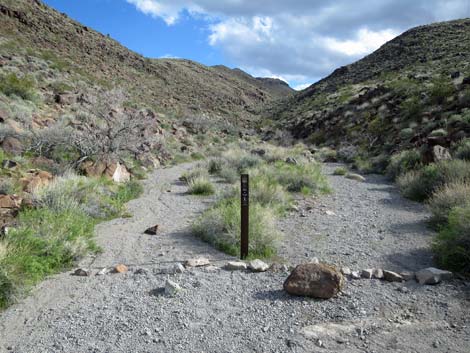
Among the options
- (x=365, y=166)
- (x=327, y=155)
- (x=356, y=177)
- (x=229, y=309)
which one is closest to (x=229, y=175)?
Answer: (x=356, y=177)

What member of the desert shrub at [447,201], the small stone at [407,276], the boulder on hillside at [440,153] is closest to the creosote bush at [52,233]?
the small stone at [407,276]

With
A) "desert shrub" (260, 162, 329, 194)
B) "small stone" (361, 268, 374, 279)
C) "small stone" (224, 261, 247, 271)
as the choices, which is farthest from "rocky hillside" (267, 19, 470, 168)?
"small stone" (224, 261, 247, 271)

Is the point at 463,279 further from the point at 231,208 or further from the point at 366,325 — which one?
the point at 231,208

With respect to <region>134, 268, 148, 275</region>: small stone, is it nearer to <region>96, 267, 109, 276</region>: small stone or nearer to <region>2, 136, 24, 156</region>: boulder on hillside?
<region>96, 267, 109, 276</region>: small stone

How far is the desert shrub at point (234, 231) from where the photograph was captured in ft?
19.5

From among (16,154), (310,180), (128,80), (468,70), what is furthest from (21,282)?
(128,80)

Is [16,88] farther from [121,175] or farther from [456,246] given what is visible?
[456,246]

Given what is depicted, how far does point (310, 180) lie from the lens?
37.7 feet

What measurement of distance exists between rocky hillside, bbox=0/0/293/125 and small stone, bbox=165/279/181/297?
18405mm

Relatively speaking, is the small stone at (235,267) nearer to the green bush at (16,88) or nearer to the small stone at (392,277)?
the small stone at (392,277)

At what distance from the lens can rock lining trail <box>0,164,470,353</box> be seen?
11.4 ft

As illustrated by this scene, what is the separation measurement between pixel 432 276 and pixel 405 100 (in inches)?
973

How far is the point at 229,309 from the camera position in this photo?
13.6 feet

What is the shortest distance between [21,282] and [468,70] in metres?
32.4
